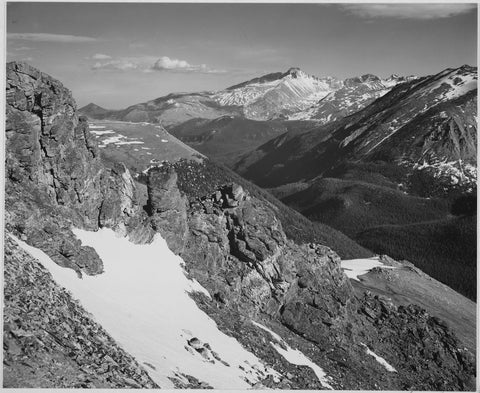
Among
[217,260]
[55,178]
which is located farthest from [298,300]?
[55,178]

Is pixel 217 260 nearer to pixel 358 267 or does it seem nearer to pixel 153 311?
pixel 153 311

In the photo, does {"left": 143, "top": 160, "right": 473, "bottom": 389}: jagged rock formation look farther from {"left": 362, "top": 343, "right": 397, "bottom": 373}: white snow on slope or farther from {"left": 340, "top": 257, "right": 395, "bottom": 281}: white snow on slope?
{"left": 340, "top": 257, "right": 395, "bottom": 281}: white snow on slope

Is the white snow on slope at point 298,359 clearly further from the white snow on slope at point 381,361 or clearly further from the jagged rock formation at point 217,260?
the white snow on slope at point 381,361

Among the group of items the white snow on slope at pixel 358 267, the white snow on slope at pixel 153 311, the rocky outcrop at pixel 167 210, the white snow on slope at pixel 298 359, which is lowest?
the white snow on slope at pixel 358 267

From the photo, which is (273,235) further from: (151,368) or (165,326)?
(151,368)

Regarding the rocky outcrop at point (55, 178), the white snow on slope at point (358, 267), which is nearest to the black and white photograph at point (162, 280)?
the rocky outcrop at point (55, 178)

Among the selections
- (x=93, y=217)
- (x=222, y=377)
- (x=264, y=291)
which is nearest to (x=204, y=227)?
(x=264, y=291)

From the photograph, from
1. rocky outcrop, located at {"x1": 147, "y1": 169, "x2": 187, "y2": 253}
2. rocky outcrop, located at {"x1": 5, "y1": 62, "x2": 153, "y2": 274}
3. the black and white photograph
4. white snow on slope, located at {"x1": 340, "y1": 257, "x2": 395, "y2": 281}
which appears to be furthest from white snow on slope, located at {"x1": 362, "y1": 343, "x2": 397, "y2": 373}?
white snow on slope, located at {"x1": 340, "y1": 257, "x2": 395, "y2": 281}
